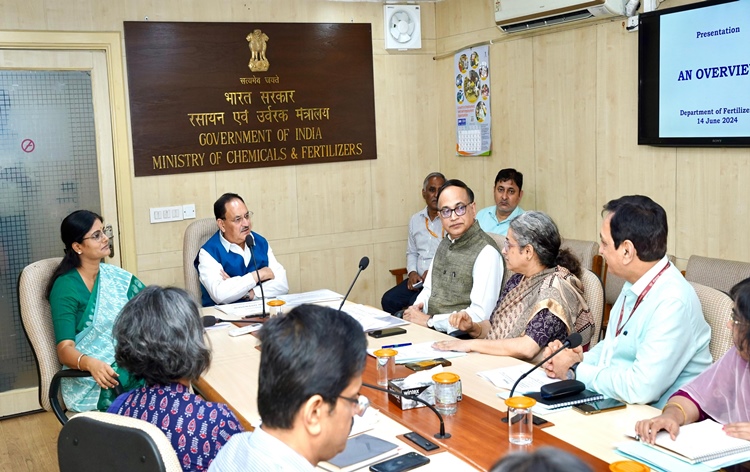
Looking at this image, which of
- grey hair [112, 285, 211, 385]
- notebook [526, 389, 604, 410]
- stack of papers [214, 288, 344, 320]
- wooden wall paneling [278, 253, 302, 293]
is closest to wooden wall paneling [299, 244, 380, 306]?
wooden wall paneling [278, 253, 302, 293]

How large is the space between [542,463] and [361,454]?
1260 mm

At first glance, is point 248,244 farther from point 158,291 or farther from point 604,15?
point 604,15

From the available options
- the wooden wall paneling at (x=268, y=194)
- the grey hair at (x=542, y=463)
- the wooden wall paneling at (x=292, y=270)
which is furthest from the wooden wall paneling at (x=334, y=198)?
the grey hair at (x=542, y=463)

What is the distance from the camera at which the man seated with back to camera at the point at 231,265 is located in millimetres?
4082

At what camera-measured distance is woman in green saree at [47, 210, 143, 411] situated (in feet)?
10.2

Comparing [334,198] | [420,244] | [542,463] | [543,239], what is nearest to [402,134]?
[334,198]

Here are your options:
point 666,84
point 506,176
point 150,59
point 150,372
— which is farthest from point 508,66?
point 150,372

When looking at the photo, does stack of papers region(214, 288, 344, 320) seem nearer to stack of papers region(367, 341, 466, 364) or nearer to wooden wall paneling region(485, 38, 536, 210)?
stack of papers region(367, 341, 466, 364)

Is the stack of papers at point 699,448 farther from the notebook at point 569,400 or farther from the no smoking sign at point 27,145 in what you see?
the no smoking sign at point 27,145

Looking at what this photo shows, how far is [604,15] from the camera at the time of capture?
4434 millimetres

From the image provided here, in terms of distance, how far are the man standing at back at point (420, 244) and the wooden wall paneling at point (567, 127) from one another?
73 centimetres

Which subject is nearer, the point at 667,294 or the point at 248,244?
the point at 667,294

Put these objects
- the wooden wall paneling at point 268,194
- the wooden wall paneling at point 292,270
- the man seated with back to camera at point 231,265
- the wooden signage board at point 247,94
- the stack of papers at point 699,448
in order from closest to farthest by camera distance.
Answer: the stack of papers at point 699,448 < the man seated with back to camera at point 231,265 < the wooden signage board at point 247,94 < the wooden wall paneling at point 268,194 < the wooden wall paneling at point 292,270

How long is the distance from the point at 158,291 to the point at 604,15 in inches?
127
